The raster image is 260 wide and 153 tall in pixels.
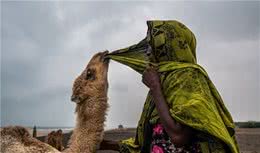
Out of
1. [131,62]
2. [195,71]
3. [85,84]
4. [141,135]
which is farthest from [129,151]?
[85,84]

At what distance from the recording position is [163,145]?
2.75m

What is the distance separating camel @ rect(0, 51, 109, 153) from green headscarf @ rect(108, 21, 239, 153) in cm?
98

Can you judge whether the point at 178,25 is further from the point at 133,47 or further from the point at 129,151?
the point at 129,151

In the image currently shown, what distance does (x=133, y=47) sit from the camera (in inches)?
122

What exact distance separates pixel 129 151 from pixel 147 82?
59cm

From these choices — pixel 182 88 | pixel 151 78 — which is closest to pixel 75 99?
pixel 151 78

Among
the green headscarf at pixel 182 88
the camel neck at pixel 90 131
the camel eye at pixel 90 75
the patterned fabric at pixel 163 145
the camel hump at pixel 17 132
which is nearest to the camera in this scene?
the green headscarf at pixel 182 88

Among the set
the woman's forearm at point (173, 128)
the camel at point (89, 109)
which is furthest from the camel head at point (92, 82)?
the woman's forearm at point (173, 128)

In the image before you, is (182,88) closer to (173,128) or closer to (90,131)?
(173,128)

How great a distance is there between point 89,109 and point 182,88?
5.04 ft

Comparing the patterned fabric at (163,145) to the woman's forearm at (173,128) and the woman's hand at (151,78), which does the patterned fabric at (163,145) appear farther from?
the woman's hand at (151,78)

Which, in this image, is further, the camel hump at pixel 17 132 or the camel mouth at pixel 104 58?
the camel hump at pixel 17 132

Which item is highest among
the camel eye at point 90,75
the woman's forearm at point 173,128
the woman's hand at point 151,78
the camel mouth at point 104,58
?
the camel mouth at point 104,58

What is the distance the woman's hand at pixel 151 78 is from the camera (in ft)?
8.96
